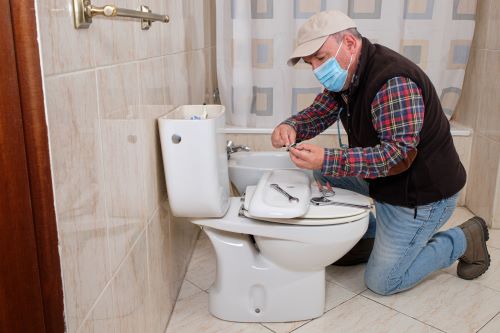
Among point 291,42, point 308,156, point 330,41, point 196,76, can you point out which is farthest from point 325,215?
point 291,42

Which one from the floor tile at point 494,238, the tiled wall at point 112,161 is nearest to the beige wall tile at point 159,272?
the tiled wall at point 112,161

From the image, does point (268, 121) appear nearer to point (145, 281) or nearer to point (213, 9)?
point (213, 9)

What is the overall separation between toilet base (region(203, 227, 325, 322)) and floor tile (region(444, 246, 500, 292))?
0.64 m

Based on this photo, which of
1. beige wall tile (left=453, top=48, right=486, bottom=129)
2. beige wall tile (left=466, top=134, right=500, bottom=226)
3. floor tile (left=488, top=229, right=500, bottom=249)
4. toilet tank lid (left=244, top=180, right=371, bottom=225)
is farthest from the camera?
beige wall tile (left=453, top=48, right=486, bottom=129)

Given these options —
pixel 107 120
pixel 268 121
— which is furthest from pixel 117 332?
pixel 268 121

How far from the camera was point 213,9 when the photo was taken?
2480 mm

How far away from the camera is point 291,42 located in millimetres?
2297

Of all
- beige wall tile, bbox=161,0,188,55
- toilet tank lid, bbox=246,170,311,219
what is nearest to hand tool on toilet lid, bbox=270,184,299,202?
toilet tank lid, bbox=246,170,311,219

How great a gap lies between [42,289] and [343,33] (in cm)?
110

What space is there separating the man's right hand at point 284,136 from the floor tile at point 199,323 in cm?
60

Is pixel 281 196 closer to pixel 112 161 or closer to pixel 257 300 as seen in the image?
pixel 257 300

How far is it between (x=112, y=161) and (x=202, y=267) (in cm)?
104

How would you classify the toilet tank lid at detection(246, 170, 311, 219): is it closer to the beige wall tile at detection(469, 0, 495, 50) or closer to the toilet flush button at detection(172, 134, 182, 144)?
the toilet flush button at detection(172, 134, 182, 144)

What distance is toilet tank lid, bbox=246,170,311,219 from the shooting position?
4.66 ft
